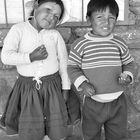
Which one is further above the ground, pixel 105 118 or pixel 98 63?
pixel 98 63

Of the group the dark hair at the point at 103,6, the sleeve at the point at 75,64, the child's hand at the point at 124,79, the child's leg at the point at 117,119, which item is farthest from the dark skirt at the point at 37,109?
the dark hair at the point at 103,6

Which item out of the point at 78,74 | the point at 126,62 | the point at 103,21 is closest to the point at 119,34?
the point at 126,62

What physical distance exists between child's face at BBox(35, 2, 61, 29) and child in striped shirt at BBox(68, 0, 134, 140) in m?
0.24

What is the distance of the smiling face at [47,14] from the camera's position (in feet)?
7.34

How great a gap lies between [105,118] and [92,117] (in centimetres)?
10

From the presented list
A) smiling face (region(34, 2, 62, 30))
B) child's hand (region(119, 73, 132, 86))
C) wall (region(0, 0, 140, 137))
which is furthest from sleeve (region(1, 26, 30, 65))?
child's hand (region(119, 73, 132, 86))

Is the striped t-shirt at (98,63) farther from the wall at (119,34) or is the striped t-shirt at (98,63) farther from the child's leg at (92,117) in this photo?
the wall at (119,34)

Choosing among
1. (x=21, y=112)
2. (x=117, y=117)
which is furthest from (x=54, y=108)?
(x=117, y=117)

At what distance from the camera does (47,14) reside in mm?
2236

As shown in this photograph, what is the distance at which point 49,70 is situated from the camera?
2.33 m

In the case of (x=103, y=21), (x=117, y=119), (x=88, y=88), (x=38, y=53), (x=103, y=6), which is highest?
(x=103, y=6)

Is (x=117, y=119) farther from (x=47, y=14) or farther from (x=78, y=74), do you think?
(x=47, y=14)

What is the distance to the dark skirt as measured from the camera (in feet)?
7.56

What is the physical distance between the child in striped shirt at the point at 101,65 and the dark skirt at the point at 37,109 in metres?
0.20
